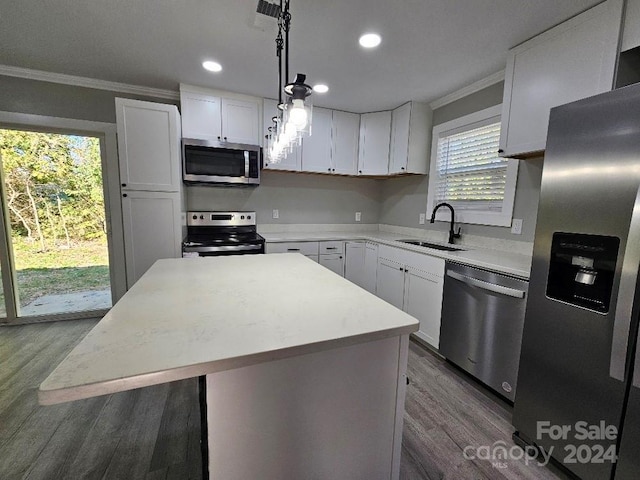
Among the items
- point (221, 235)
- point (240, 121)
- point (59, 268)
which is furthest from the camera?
point (221, 235)

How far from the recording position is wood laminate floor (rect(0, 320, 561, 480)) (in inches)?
54.4

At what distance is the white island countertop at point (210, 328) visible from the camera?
24.7 inches

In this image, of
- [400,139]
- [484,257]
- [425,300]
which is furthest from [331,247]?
[484,257]

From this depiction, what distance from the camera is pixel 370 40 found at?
1972 millimetres

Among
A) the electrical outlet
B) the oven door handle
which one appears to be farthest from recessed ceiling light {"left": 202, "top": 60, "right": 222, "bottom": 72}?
the electrical outlet

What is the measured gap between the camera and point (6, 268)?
2795 mm

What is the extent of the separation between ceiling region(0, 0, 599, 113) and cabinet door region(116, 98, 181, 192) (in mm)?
373

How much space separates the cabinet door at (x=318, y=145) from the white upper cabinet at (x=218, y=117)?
1.88 ft

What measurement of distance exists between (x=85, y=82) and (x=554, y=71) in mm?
3915

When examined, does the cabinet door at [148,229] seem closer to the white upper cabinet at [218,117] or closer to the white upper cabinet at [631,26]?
the white upper cabinet at [218,117]

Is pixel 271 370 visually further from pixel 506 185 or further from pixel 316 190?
pixel 316 190

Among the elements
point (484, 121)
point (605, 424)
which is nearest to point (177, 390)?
point (605, 424)

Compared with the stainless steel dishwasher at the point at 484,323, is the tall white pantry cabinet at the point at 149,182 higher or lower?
higher

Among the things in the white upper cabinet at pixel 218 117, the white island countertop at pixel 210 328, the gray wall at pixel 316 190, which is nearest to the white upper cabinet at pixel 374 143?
the gray wall at pixel 316 190
